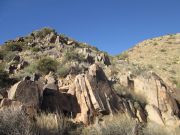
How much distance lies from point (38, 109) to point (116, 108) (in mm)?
4272

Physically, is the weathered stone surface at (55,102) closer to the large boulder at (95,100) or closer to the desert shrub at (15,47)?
the large boulder at (95,100)

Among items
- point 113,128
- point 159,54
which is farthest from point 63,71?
point 159,54

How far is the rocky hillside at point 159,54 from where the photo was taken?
40.8 m

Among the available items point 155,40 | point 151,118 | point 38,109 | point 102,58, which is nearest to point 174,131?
point 151,118

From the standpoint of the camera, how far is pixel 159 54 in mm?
52062

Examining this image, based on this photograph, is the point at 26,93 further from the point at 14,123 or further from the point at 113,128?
the point at 113,128

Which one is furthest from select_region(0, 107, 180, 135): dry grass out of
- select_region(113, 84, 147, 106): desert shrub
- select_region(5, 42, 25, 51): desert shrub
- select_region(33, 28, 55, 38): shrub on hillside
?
select_region(33, 28, 55, 38): shrub on hillside

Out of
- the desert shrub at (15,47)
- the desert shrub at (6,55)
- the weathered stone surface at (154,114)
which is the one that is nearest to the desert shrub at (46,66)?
the weathered stone surface at (154,114)

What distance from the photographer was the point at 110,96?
15.2 meters

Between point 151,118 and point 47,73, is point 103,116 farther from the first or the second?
point 47,73

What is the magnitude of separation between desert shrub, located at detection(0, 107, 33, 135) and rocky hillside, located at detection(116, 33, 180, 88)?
95.3 feet

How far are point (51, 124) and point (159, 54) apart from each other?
42.8 metres

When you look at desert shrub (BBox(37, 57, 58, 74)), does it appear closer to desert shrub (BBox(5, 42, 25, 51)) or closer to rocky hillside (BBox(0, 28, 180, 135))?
rocky hillside (BBox(0, 28, 180, 135))

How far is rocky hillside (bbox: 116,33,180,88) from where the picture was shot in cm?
4079
